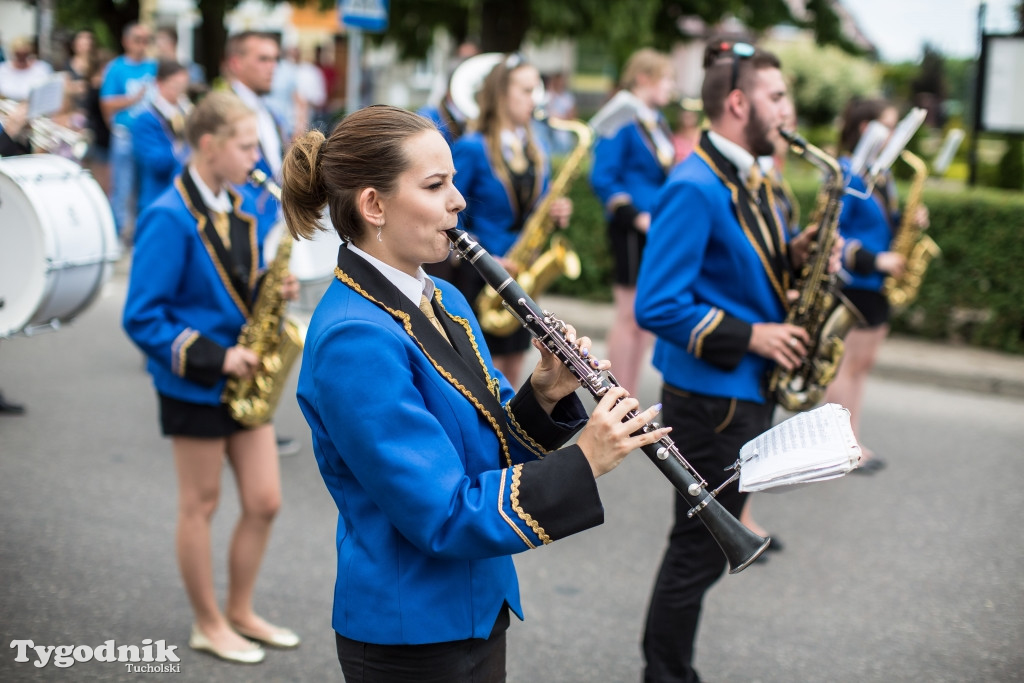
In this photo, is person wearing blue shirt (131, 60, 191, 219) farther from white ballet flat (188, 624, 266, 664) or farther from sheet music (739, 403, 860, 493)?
sheet music (739, 403, 860, 493)

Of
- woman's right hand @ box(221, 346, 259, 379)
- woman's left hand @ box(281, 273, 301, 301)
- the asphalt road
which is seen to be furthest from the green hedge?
woman's right hand @ box(221, 346, 259, 379)

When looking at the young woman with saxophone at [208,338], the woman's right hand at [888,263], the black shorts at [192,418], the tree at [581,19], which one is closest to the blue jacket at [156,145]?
the young woman with saxophone at [208,338]

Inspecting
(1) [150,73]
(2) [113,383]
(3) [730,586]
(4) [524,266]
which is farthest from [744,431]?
(1) [150,73]

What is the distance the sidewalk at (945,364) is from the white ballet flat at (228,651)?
555 centimetres

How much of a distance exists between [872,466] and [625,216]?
2.16 m

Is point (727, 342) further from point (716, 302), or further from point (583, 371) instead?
point (583, 371)

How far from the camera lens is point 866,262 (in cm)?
569

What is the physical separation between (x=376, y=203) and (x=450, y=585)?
30.3 inches

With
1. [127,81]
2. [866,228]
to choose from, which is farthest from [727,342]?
[127,81]

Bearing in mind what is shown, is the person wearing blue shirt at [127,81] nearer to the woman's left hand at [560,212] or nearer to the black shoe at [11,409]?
the black shoe at [11,409]

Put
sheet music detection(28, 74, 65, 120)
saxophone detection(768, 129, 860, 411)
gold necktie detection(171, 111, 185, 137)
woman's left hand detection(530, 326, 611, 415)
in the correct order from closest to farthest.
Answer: woman's left hand detection(530, 326, 611, 415) → saxophone detection(768, 129, 860, 411) → sheet music detection(28, 74, 65, 120) → gold necktie detection(171, 111, 185, 137)

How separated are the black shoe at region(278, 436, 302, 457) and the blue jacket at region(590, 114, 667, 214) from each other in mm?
2543

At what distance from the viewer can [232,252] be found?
143 inches

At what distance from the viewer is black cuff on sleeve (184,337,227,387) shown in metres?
3.44
